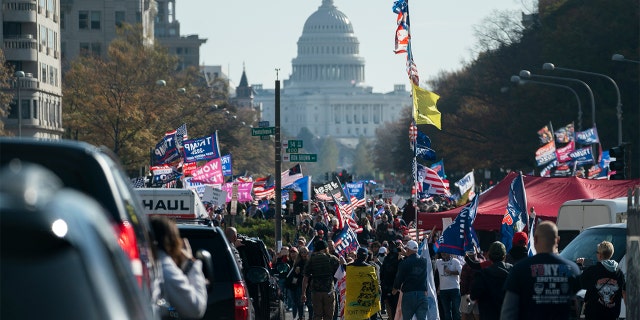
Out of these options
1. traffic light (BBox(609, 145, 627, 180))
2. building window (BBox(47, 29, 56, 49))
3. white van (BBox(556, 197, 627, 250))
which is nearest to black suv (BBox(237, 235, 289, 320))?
white van (BBox(556, 197, 627, 250))

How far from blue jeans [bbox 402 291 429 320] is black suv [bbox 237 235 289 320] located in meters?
1.43

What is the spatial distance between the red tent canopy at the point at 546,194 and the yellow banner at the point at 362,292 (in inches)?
284

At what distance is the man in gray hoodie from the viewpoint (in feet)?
43.2

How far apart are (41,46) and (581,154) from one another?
40696 millimetres

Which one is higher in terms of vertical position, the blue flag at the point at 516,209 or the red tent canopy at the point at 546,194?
the blue flag at the point at 516,209

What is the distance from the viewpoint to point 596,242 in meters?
16.0

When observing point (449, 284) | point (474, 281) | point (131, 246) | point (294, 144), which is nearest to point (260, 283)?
point (474, 281)

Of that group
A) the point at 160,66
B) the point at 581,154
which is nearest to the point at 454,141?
the point at 160,66

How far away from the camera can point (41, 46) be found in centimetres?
7788

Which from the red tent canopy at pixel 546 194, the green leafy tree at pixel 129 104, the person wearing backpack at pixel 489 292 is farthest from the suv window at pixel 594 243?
the green leafy tree at pixel 129 104

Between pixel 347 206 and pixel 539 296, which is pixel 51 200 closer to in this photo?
pixel 539 296

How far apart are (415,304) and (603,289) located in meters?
4.71

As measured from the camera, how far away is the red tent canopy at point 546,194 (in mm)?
27625

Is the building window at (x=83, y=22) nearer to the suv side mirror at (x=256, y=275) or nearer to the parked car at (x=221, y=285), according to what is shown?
the suv side mirror at (x=256, y=275)
